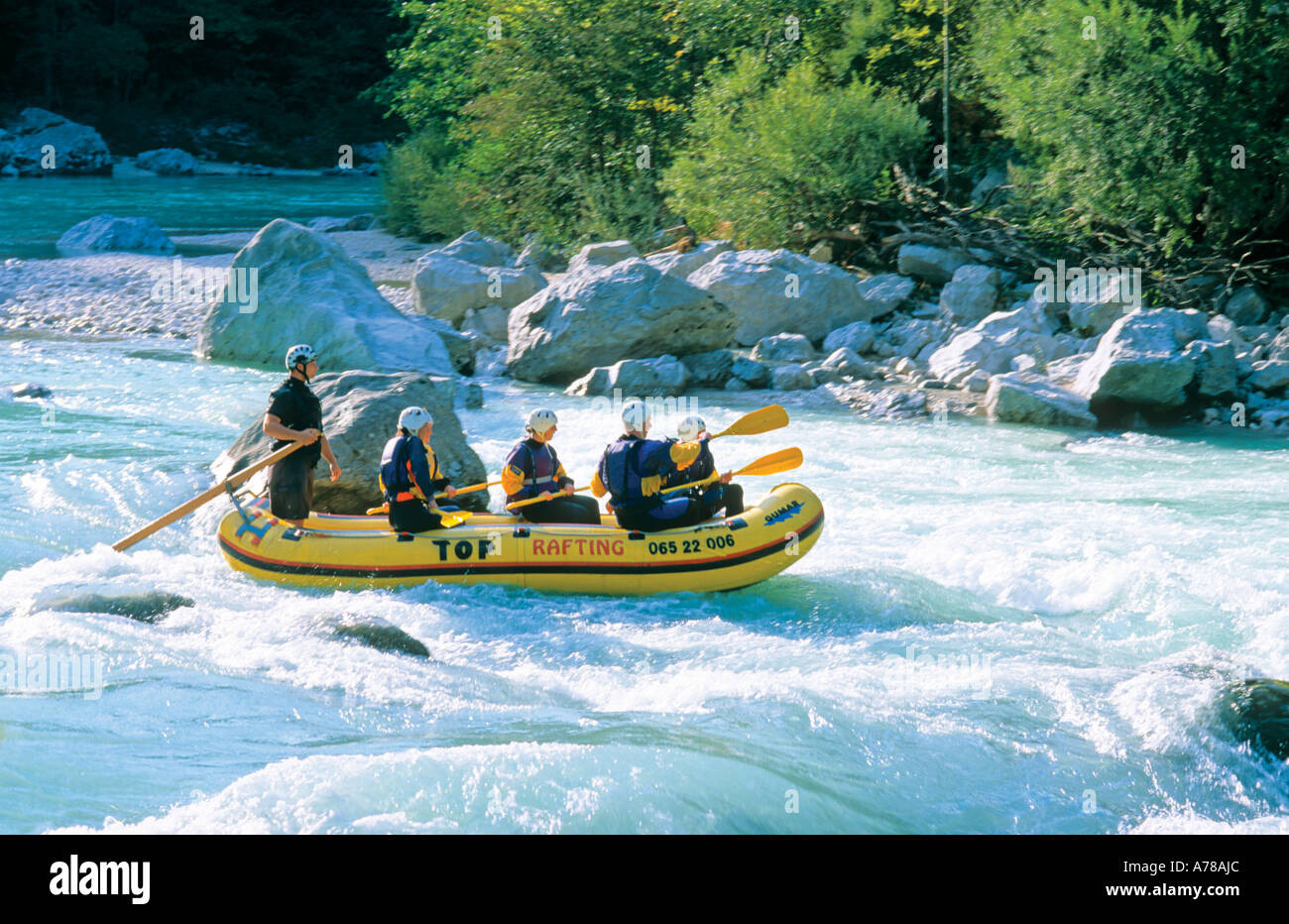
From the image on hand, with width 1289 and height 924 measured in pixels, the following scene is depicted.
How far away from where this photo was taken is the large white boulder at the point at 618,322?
13070 mm

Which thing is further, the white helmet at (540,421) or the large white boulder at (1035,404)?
the large white boulder at (1035,404)

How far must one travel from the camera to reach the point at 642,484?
7238mm

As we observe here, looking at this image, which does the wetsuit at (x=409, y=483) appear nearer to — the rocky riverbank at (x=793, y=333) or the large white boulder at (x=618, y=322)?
the rocky riverbank at (x=793, y=333)

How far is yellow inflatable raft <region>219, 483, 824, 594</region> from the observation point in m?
7.22

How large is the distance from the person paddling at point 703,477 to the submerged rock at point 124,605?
279cm

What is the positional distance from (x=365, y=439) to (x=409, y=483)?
167cm

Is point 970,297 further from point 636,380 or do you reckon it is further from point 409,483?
point 409,483

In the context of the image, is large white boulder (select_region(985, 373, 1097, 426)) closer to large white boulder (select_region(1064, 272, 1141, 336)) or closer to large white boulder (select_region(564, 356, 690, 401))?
large white boulder (select_region(1064, 272, 1141, 336))

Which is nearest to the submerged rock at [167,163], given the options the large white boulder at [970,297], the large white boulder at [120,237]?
the large white boulder at [120,237]

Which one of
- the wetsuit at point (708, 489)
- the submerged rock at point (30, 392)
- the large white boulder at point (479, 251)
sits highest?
the large white boulder at point (479, 251)

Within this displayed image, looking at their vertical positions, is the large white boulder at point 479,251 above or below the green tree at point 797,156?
below

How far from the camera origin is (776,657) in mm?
6430
